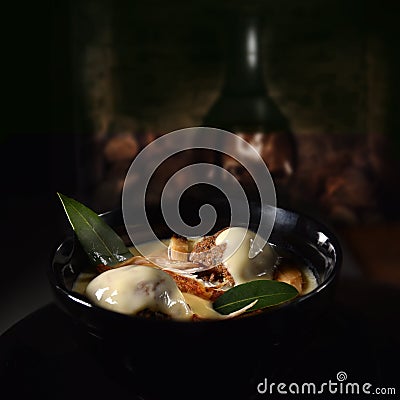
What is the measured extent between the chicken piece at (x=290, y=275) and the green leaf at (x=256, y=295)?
8cm

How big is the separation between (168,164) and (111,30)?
505 millimetres

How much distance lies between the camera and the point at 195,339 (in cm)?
64

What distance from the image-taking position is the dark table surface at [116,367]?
0.74 metres

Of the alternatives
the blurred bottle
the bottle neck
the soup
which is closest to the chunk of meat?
the soup

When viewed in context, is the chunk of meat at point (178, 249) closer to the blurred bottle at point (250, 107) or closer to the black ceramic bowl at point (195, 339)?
the black ceramic bowl at point (195, 339)

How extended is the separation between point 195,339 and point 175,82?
6.15 feet

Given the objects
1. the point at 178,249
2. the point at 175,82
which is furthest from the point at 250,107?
the point at 178,249

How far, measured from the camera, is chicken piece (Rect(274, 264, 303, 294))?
81 cm

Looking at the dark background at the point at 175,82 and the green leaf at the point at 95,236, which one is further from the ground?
the green leaf at the point at 95,236

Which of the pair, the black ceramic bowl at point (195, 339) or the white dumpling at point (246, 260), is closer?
the black ceramic bowl at point (195, 339)

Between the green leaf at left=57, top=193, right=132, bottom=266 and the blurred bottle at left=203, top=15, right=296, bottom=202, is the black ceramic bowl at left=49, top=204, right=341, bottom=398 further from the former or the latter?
the blurred bottle at left=203, top=15, right=296, bottom=202

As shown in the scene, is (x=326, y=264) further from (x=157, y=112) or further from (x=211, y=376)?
(x=157, y=112)

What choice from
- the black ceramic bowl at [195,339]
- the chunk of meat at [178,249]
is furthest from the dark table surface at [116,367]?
the chunk of meat at [178,249]

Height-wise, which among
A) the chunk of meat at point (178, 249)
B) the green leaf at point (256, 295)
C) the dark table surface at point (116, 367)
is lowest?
the dark table surface at point (116, 367)
